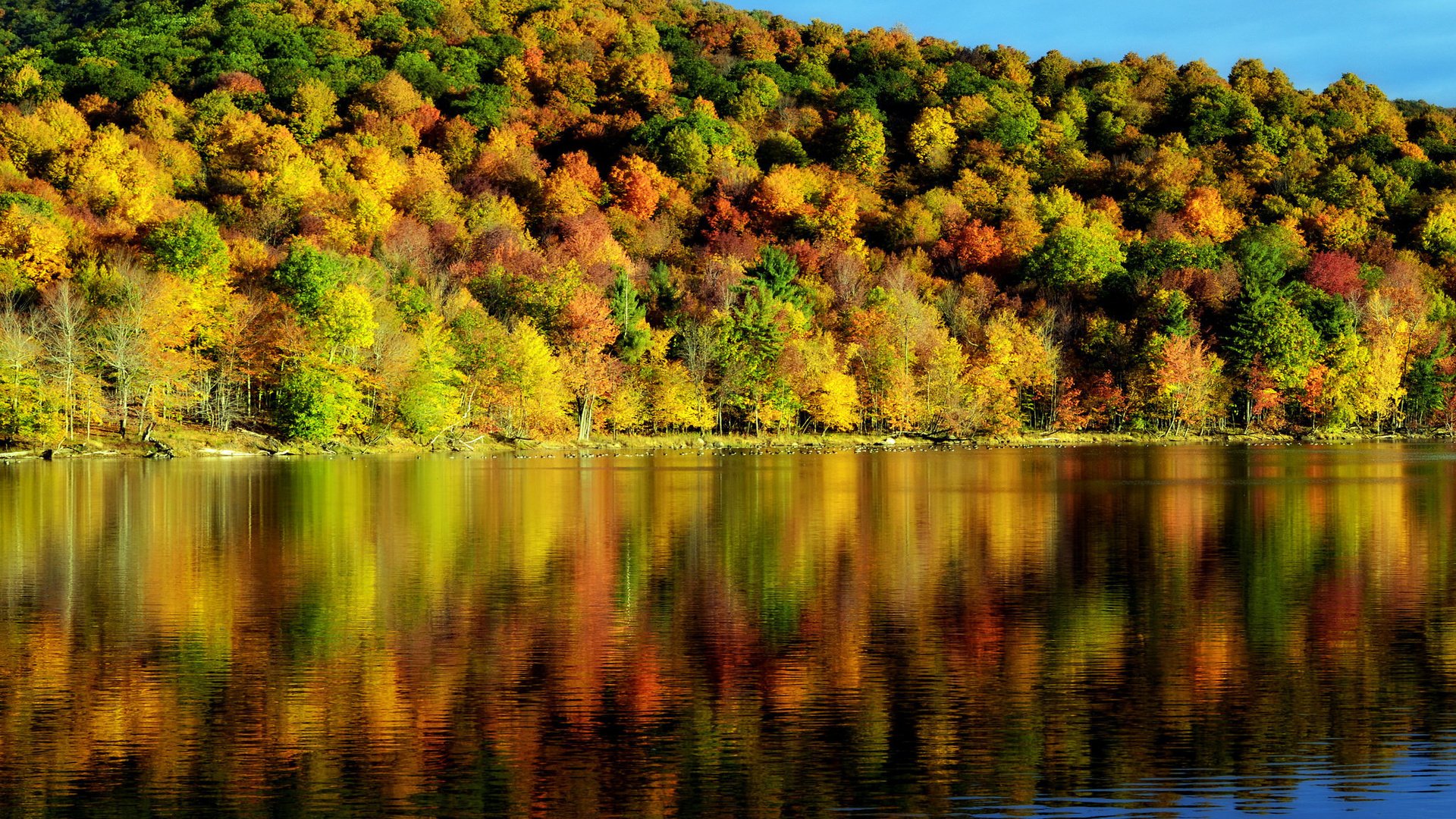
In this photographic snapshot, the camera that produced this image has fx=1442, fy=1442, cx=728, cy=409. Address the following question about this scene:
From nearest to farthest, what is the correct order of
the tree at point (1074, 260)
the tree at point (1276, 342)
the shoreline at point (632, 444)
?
the shoreline at point (632, 444) → the tree at point (1276, 342) → the tree at point (1074, 260)

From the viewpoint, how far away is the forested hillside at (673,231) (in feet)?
229

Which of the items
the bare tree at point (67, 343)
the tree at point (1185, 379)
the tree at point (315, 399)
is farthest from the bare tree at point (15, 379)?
the tree at point (1185, 379)

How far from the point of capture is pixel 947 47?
156875 millimetres

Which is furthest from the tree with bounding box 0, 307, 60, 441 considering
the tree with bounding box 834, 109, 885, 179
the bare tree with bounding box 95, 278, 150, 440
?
the tree with bounding box 834, 109, 885, 179

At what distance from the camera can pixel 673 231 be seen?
11269 centimetres

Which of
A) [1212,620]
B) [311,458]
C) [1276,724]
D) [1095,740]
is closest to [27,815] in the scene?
[1095,740]

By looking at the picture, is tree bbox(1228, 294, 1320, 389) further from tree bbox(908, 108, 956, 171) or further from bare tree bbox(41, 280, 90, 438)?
bare tree bbox(41, 280, 90, 438)

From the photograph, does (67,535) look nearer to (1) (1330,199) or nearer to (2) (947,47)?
(1) (1330,199)

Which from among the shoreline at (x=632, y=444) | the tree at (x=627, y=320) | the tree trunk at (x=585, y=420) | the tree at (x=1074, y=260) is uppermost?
the tree at (x=1074, y=260)

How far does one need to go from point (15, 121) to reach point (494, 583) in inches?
3680

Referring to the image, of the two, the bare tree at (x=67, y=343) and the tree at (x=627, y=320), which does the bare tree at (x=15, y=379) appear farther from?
the tree at (x=627, y=320)

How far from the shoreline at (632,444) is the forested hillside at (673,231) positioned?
1.09m

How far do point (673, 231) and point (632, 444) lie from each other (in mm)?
37552

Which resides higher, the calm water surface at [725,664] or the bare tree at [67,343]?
the bare tree at [67,343]
